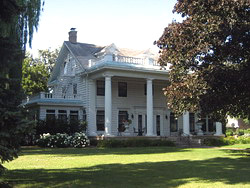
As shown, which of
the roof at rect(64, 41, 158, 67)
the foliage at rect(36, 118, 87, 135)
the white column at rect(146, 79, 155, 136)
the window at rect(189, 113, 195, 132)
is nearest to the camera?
the foliage at rect(36, 118, 87, 135)

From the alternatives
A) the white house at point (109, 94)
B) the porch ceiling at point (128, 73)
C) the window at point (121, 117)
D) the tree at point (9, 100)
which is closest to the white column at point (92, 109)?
the white house at point (109, 94)

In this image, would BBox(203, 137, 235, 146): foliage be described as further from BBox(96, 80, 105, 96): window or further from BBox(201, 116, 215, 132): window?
BBox(96, 80, 105, 96): window

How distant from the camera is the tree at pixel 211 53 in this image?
13.7 m

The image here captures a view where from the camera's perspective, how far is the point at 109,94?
86.9 feet

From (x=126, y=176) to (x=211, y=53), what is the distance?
7.93 metres

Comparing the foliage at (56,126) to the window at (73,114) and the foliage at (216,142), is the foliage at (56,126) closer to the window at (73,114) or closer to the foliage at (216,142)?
the window at (73,114)

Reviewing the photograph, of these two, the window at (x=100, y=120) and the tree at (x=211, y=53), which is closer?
the tree at (x=211, y=53)


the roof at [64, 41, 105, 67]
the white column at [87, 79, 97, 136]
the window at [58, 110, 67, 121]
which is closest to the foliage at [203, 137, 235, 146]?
the white column at [87, 79, 97, 136]

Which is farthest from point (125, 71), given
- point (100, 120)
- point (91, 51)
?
point (91, 51)

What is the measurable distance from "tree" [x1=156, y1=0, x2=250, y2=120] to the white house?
11046mm

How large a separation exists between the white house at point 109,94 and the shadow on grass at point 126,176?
49.2 feet

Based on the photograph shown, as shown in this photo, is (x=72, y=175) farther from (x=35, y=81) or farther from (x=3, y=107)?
(x=35, y=81)

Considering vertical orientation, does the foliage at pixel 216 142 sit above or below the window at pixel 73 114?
below

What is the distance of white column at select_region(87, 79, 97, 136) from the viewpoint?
28.2 meters
